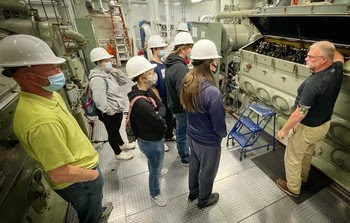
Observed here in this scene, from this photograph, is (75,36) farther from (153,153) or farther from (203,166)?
(203,166)

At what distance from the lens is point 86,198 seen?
1310mm

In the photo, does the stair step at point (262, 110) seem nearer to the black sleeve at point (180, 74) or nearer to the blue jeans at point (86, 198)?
the black sleeve at point (180, 74)

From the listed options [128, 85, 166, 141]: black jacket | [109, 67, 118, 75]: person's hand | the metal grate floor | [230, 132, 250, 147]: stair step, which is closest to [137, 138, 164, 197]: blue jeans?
[128, 85, 166, 141]: black jacket

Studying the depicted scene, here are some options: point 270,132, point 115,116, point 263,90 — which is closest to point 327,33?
point 263,90

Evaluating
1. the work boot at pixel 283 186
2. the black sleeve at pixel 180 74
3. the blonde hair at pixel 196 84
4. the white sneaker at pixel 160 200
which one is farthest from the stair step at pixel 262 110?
the white sneaker at pixel 160 200

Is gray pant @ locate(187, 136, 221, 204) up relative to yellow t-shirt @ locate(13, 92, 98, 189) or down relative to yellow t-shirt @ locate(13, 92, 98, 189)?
down

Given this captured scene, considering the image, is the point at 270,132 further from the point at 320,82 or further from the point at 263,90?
the point at 320,82

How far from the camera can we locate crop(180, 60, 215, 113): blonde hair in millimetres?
1412

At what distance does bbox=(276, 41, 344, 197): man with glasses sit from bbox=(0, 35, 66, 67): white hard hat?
192cm

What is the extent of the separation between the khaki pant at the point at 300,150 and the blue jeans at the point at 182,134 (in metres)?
1.21

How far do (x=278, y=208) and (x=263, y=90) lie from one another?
1585 millimetres

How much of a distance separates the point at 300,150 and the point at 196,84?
4.44ft

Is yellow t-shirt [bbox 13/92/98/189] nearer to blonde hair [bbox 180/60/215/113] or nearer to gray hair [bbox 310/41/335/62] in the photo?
blonde hair [bbox 180/60/215/113]

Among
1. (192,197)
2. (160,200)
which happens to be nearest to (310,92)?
(192,197)
